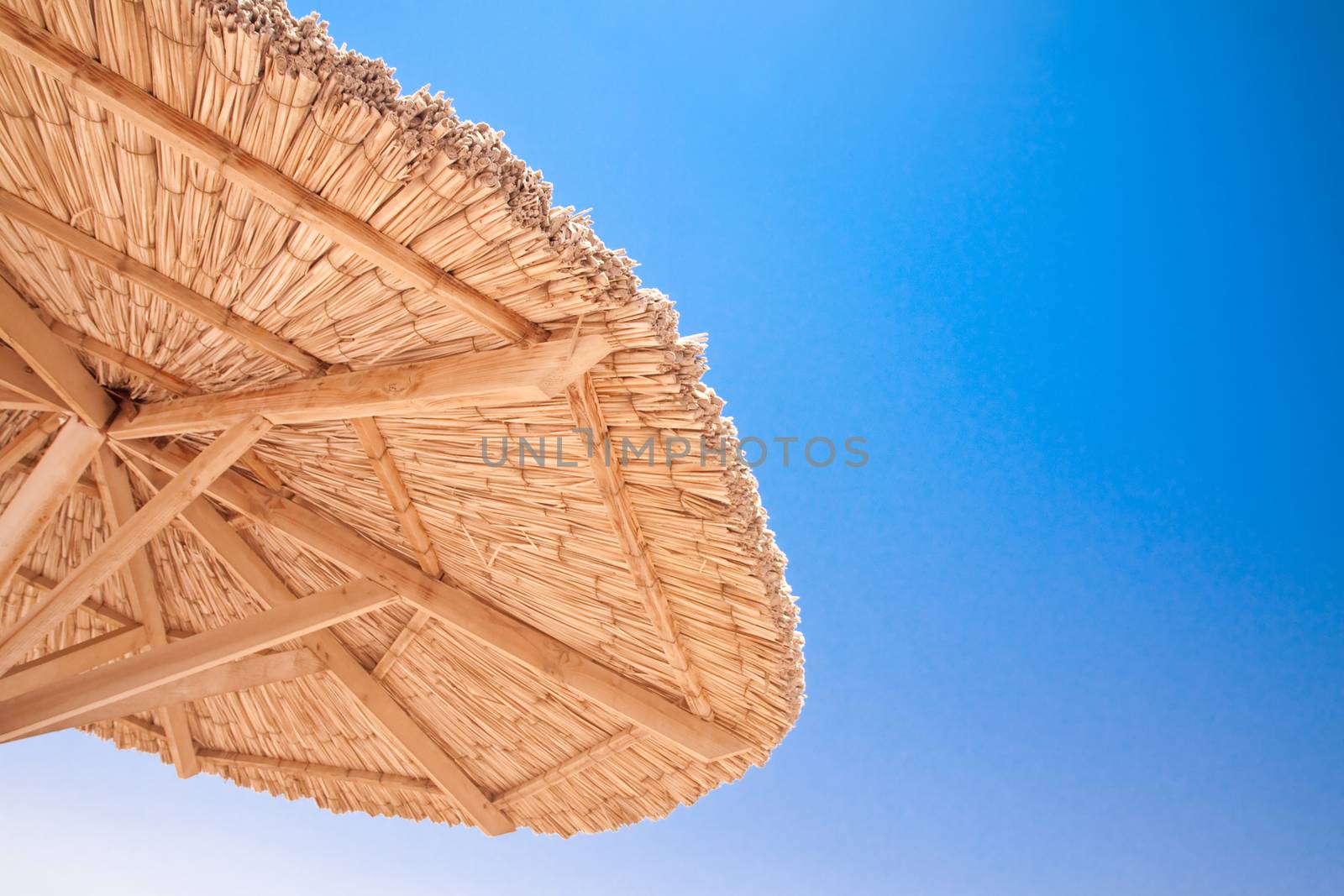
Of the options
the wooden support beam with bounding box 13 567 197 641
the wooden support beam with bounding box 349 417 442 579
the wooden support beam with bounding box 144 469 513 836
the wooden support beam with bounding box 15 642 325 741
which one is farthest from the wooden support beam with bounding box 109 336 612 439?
the wooden support beam with bounding box 13 567 197 641

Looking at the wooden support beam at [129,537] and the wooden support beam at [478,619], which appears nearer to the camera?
the wooden support beam at [129,537]

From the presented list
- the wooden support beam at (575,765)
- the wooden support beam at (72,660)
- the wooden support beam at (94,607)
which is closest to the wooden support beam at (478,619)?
the wooden support beam at (575,765)

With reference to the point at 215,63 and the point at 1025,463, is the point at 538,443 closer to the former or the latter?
the point at 215,63

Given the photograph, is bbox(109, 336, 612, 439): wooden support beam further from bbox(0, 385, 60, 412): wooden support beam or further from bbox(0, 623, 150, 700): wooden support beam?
bbox(0, 623, 150, 700): wooden support beam

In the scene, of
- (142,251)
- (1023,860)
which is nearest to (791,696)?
(142,251)

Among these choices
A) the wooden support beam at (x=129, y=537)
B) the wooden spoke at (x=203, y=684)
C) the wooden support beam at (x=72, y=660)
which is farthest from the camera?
the wooden support beam at (x=72, y=660)

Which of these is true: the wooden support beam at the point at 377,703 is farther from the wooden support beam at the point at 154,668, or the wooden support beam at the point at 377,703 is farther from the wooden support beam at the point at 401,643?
the wooden support beam at the point at 154,668
